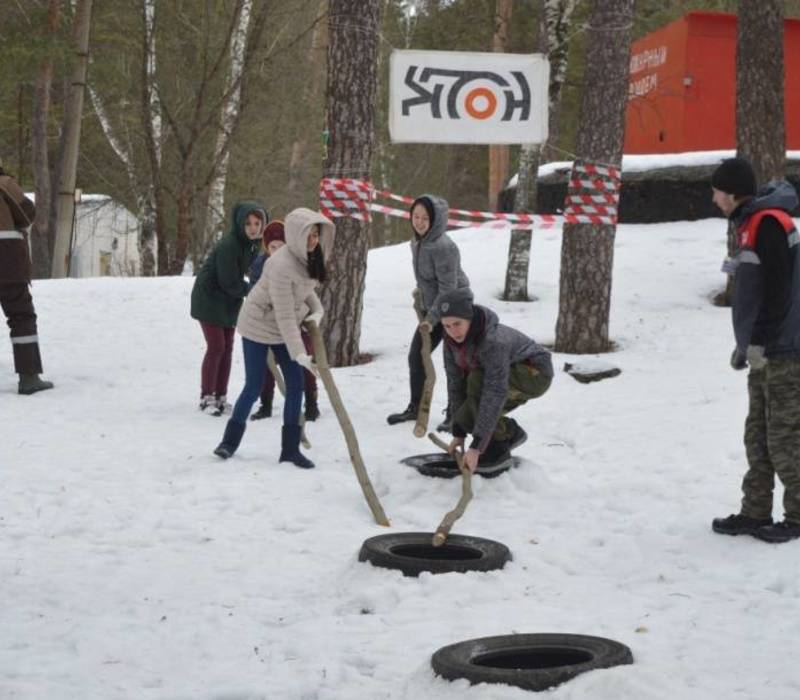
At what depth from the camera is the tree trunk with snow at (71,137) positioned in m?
19.5

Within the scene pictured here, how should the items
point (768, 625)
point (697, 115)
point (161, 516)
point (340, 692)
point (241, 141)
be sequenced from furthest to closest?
point (241, 141), point (697, 115), point (161, 516), point (768, 625), point (340, 692)

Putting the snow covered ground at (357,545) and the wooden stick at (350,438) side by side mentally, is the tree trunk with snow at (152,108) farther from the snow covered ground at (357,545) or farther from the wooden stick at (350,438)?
the wooden stick at (350,438)

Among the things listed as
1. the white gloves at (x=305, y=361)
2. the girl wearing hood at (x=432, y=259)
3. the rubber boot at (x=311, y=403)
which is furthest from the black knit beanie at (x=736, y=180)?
the rubber boot at (x=311, y=403)

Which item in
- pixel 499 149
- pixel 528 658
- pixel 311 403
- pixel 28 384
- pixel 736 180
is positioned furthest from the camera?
pixel 499 149

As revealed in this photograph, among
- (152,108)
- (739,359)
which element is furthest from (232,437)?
(152,108)

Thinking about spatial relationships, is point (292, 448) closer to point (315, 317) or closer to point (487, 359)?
point (315, 317)

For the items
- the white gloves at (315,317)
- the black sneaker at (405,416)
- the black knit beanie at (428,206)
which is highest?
the black knit beanie at (428,206)

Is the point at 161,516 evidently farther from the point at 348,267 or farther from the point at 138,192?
the point at 138,192

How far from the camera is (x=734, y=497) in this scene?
790 centimetres

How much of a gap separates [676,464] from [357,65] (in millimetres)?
5164

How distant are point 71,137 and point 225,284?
37.1 feet

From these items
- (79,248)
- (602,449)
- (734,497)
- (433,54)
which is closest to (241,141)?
(79,248)

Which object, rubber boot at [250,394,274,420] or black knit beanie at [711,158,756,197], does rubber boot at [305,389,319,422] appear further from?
black knit beanie at [711,158,756,197]

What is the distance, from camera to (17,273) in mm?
11070
